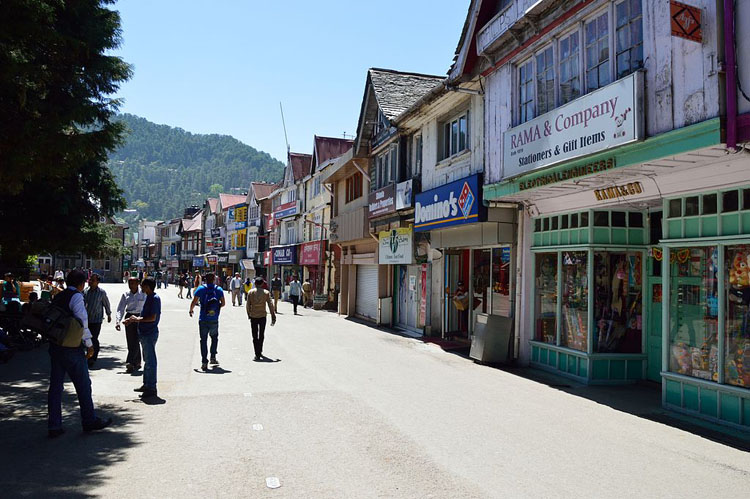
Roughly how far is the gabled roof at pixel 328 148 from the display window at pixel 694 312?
31360 mm

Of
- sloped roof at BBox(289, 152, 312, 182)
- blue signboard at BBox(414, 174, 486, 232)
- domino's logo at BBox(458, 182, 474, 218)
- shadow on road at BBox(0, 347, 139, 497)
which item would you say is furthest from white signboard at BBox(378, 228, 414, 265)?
sloped roof at BBox(289, 152, 312, 182)

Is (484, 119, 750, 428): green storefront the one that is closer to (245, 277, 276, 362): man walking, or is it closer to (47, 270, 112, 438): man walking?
(245, 277, 276, 362): man walking

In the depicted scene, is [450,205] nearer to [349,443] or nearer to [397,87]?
[349,443]

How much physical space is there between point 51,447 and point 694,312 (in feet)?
26.6

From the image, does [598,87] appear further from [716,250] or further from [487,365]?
[487,365]

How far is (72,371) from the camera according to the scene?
668 centimetres

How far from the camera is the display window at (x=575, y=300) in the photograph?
35.9 feet

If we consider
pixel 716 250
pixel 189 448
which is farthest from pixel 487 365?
pixel 189 448

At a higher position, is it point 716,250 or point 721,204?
point 721,204

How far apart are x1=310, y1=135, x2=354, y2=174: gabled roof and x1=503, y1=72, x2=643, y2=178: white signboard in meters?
27.9

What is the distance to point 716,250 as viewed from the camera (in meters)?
7.91

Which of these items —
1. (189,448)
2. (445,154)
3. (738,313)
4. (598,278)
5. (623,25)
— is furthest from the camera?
(445,154)

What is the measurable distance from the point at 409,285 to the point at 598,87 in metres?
11.8

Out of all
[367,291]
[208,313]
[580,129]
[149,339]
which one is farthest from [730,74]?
[367,291]
